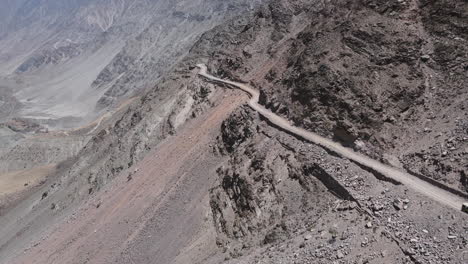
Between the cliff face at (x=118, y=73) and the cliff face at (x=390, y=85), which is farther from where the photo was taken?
the cliff face at (x=118, y=73)

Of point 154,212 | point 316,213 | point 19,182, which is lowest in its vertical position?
point 19,182

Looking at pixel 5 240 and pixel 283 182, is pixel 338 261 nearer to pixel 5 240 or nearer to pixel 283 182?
pixel 283 182

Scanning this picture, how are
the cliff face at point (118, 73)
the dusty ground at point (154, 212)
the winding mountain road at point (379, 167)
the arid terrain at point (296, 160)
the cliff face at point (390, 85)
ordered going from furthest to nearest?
1. the cliff face at point (118, 73)
2. the dusty ground at point (154, 212)
3. the cliff face at point (390, 85)
4. the arid terrain at point (296, 160)
5. the winding mountain road at point (379, 167)

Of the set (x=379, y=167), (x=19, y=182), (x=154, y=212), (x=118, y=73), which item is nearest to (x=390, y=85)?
(x=379, y=167)

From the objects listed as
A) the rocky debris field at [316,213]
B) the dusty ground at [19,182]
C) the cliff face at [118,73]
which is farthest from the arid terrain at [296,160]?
the cliff face at [118,73]

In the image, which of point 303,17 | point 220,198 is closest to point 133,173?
point 220,198

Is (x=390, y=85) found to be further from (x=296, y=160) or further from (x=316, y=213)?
(x=316, y=213)

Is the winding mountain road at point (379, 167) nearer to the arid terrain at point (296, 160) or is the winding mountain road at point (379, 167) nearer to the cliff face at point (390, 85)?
the arid terrain at point (296, 160)
